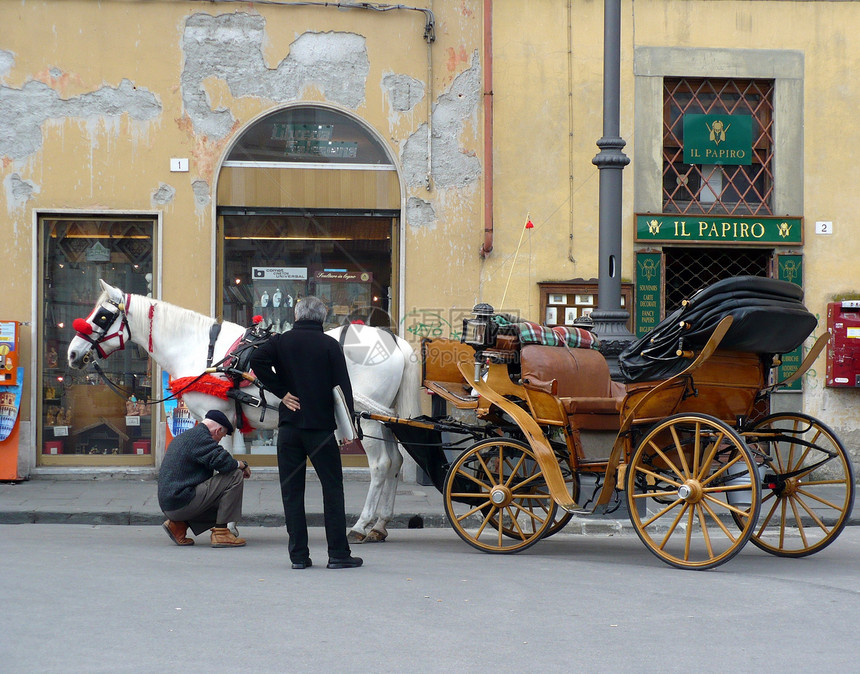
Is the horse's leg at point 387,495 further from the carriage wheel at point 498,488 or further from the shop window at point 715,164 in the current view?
the shop window at point 715,164

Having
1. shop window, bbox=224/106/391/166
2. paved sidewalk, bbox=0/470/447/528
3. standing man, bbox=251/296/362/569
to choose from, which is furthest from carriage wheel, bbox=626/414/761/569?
shop window, bbox=224/106/391/166

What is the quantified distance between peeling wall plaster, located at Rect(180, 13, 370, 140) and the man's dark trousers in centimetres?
595

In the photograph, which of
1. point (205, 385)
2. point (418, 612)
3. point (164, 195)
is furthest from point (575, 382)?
point (164, 195)

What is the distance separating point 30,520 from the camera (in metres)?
9.20

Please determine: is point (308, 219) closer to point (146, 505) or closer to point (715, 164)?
point (146, 505)

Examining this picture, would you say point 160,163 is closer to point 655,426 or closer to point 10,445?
point 10,445

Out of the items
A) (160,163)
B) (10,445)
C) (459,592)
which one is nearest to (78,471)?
(10,445)

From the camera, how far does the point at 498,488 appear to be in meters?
7.26

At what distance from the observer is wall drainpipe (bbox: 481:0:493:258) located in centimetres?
1197

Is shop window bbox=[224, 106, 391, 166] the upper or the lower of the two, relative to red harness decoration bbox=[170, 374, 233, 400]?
upper

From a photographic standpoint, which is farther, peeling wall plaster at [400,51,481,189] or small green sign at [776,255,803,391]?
small green sign at [776,255,803,391]

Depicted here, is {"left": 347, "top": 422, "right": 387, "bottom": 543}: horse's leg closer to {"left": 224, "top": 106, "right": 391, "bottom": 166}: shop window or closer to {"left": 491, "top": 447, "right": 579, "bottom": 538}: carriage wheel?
{"left": 491, "top": 447, "right": 579, "bottom": 538}: carriage wheel

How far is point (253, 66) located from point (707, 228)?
5704 mm

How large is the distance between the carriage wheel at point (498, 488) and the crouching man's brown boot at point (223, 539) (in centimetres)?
173
